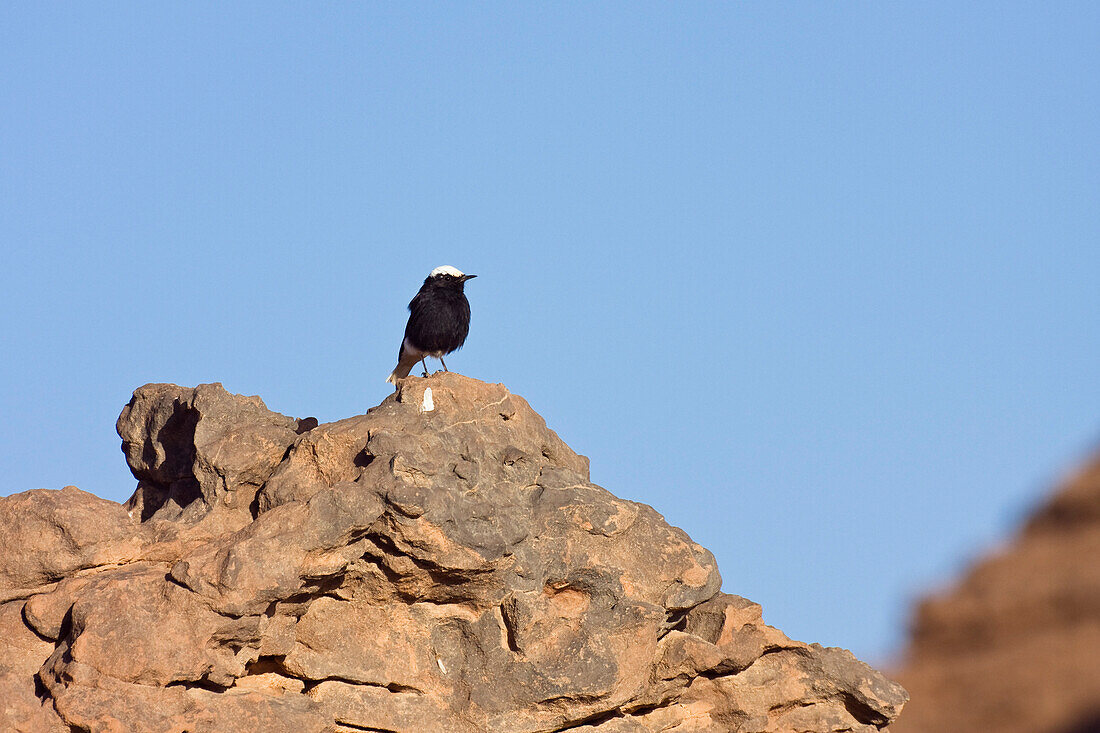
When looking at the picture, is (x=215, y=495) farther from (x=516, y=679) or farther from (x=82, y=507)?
(x=516, y=679)

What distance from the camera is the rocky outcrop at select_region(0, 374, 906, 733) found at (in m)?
8.89

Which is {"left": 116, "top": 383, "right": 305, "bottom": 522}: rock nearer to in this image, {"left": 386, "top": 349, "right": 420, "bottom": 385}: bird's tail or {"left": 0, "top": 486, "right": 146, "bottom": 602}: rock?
{"left": 0, "top": 486, "right": 146, "bottom": 602}: rock

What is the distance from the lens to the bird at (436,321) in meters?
14.0

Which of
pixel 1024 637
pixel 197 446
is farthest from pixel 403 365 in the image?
pixel 1024 637

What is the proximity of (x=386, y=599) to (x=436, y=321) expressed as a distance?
4807 millimetres

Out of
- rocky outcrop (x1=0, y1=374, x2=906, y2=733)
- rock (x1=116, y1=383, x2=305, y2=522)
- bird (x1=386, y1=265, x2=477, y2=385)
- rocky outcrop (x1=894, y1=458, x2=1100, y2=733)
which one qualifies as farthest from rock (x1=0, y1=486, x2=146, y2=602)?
rocky outcrop (x1=894, y1=458, x2=1100, y2=733)

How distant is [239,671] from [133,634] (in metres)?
0.80

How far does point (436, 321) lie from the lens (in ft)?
46.0

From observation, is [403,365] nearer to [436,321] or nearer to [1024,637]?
[436,321]

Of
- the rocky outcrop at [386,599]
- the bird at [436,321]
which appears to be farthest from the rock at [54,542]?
the bird at [436,321]

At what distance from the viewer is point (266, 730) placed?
896cm

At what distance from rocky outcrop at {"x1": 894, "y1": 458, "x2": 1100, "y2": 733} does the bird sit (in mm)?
29055

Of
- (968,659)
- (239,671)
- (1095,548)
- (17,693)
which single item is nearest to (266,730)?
(239,671)

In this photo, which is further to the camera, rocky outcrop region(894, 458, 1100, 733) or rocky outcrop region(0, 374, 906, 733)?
rocky outcrop region(894, 458, 1100, 733)
